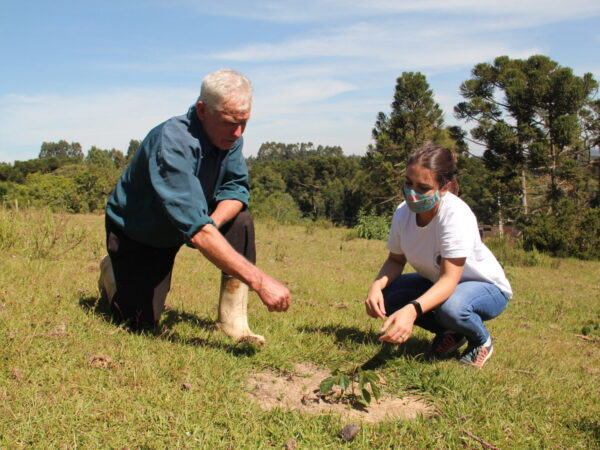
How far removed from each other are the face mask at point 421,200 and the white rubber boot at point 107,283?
1930 mm

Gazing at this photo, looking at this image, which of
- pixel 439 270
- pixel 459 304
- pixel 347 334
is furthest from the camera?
pixel 347 334

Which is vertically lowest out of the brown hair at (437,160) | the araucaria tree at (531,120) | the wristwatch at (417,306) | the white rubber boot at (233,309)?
the white rubber boot at (233,309)

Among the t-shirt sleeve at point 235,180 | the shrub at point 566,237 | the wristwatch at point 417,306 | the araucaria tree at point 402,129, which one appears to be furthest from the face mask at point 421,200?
the araucaria tree at point 402,129

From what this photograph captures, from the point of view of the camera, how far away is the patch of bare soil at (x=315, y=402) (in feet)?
8.00

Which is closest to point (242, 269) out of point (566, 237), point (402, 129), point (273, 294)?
point (273, 294)

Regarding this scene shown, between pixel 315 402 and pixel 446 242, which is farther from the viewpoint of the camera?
pixel 446 242

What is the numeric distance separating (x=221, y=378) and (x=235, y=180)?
1365 mm

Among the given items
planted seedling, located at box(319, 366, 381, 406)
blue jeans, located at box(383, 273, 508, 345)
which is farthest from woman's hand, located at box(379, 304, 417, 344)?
blue jeans, located at box(383, 273, 508, 345)

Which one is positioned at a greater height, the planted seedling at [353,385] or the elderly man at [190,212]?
the elderly man at [190,212]

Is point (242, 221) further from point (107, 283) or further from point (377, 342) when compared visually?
point (377, 342)

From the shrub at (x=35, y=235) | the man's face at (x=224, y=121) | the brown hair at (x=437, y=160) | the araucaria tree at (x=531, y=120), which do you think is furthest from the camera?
the araucaria tree at (x=531, y=120)

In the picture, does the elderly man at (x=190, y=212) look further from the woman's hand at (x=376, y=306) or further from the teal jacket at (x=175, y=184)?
the woman's hand at (x=376, y=306)

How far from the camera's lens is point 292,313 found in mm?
4195

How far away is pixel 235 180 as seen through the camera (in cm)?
346
